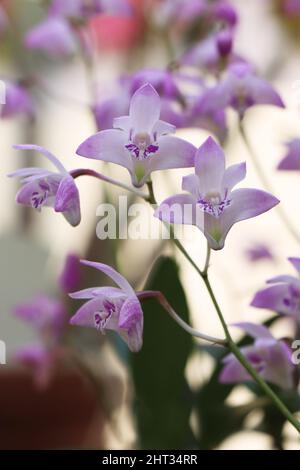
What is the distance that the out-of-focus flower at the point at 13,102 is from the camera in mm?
590

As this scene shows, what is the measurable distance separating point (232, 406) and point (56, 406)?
0.49m

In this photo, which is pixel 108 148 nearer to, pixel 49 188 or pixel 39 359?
pixel 49 188

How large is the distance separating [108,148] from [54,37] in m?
0.29

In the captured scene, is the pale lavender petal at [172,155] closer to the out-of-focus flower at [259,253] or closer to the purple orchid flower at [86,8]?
the purple orchid flower at [86,8]

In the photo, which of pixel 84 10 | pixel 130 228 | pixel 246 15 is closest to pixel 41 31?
pixel 84 10

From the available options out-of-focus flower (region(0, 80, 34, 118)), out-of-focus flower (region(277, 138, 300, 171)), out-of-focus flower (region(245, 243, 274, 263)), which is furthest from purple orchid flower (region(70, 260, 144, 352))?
out-of-focus flower (region(245, 243, 274, 263))

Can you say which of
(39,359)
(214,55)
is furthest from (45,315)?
(214,55)

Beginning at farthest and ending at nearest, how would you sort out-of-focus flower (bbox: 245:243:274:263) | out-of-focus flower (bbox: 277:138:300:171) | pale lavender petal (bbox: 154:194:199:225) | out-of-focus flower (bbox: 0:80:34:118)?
out-of-focus flower (bbox: 245:243:274:263) → out-of-focus flower (bbox: 0:80:34:118) → out-of-focus flower (bbox: 277:138:300:171) → pale lavender petal (bbox: 154:194:199:225)

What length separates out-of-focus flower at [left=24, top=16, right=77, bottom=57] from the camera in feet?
2.03

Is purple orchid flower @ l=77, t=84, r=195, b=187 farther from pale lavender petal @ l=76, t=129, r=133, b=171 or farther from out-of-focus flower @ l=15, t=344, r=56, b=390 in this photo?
out-of-focus flower @ l=15, t=344, r=56, b=390

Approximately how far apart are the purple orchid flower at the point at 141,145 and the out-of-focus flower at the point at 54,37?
0.28 m

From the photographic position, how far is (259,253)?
75 cm

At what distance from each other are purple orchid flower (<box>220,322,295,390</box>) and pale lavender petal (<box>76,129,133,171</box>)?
4.2 inches

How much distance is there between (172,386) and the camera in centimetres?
54
